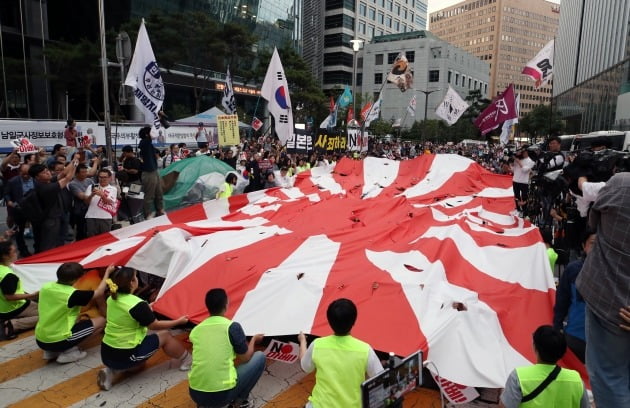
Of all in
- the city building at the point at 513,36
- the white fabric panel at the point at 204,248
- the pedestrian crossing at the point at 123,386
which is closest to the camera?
the pedestrian crossing at the point at 123,386

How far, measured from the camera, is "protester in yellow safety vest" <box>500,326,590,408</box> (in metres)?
2.10

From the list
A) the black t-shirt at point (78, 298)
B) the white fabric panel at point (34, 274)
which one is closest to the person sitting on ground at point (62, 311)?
the black t-shirt at point (78, 298)

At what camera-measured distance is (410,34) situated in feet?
211

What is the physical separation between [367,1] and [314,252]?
2713 inches

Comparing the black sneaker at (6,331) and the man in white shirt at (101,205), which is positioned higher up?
the man in white shirt at (101,205)

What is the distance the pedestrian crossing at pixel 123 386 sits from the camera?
10.1 feet

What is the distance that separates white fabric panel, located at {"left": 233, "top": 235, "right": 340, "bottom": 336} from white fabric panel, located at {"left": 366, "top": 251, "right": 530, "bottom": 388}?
759 mm

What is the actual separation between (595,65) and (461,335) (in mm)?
38668

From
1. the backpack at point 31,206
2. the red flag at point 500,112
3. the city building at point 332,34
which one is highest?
the city building at point 332,34

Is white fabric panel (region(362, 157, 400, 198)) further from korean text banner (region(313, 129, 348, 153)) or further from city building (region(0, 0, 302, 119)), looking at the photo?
city building (region(0, 0, 302, 119))

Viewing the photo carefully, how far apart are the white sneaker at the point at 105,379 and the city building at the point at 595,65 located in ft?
82.3

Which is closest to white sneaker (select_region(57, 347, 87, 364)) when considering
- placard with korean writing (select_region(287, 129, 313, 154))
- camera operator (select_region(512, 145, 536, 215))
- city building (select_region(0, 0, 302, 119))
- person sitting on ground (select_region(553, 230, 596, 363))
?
person sitting on ground (select_region(553, 230, 596, 363))

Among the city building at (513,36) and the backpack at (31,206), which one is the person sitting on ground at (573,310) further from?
the city building at (513,36)

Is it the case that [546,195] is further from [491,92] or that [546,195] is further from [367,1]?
[491,92]
